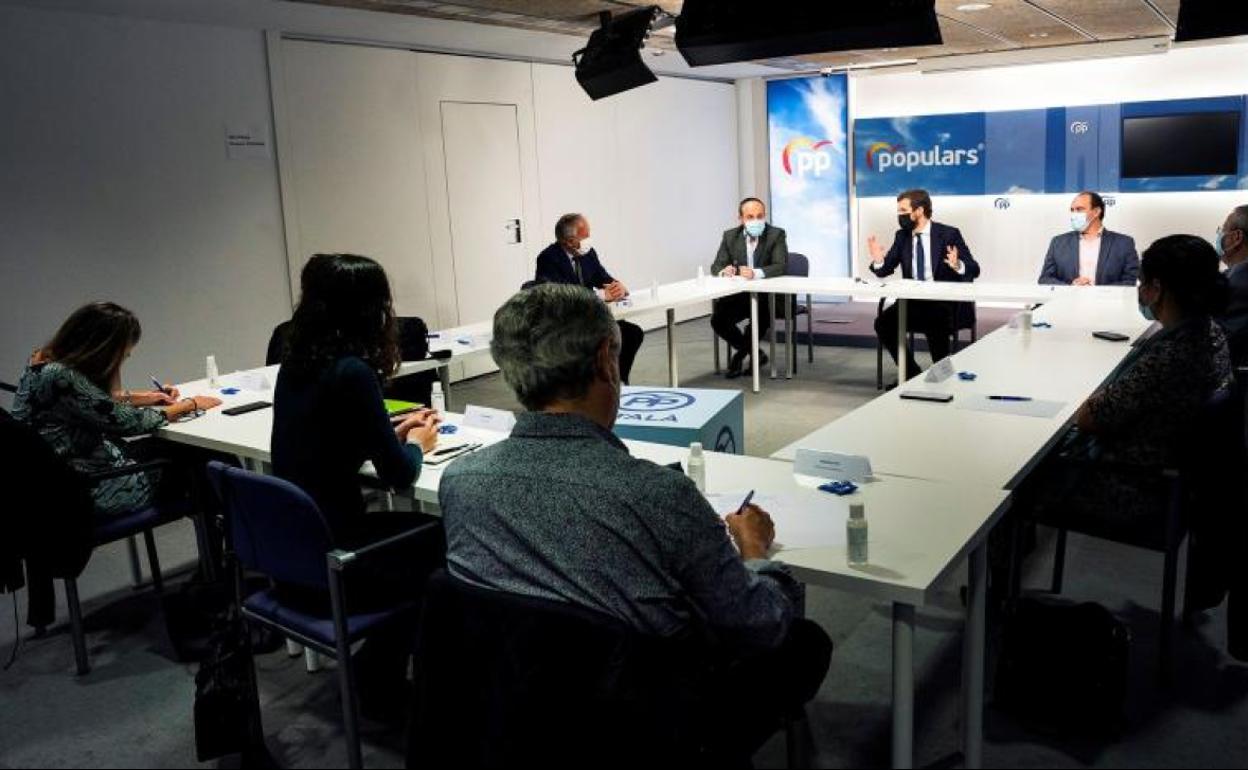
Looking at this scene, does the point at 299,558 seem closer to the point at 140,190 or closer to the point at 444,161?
the point at 140,190

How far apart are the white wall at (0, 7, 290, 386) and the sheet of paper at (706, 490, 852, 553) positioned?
14.9ft

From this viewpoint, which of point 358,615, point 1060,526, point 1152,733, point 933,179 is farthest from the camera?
point 933,179

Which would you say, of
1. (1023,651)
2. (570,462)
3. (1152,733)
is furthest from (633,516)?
(1152,733)

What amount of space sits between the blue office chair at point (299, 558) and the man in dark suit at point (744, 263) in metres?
5.25

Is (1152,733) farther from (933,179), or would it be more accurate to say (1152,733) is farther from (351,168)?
(933,179)

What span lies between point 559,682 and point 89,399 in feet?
7.86

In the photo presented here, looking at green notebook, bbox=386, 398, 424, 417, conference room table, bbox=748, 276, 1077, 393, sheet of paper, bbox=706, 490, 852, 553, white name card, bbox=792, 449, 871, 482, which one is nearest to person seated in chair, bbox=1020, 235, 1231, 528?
white name card, bbox=792, 449, 871, 482

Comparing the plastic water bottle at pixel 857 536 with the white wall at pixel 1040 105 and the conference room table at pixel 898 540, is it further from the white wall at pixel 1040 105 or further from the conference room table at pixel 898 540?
the white wall at pixel 1040 105

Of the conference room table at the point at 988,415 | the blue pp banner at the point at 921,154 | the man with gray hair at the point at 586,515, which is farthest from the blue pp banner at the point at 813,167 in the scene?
the man with gray hair at the point at 586,515

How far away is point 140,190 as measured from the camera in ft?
19.5

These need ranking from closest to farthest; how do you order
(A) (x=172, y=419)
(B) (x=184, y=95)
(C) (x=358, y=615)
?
(C) (x=358, y=615) → (A) (x=172, y=419) → (B) (x=184, y=95)

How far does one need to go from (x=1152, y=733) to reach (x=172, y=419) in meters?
3.24

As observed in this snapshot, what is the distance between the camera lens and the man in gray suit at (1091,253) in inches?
260

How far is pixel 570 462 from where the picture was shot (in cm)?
171
